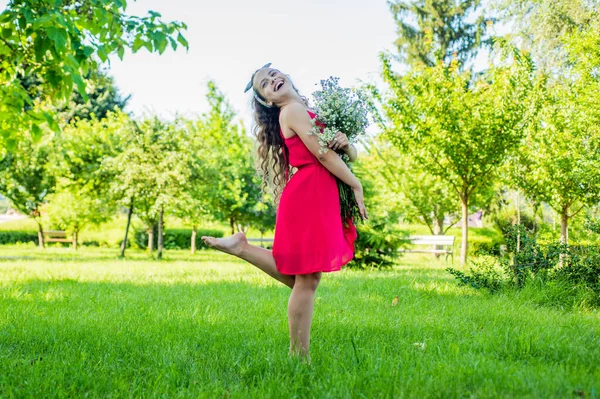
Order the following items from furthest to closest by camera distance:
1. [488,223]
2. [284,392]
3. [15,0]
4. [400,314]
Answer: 1. [488,223]
2. [400,314]
3. [15,0]
4. [284,392]

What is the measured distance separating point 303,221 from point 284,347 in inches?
40.6

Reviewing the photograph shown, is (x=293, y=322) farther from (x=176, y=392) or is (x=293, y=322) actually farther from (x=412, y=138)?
(x=412, y=138)

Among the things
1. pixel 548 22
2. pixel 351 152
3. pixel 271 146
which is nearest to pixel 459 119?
pixel 548 22

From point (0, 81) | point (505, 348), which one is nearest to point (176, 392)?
point (505, 348)

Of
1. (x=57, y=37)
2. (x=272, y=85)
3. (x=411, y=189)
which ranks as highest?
(x=411, y=189)

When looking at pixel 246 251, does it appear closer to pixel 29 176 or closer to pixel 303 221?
pixel 303 221

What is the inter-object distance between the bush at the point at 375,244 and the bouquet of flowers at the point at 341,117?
26.2ft

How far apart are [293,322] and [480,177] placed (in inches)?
406

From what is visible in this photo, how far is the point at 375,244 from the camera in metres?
11.4

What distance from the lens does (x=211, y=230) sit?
84.4 feet

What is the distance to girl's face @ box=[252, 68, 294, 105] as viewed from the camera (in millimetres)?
3285

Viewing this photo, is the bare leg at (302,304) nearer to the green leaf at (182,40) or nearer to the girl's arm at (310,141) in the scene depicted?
the girl's arm at (310,141)

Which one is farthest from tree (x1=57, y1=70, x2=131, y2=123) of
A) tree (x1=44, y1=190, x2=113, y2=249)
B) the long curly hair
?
the long curly hair

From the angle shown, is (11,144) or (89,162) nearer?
(11,144)
